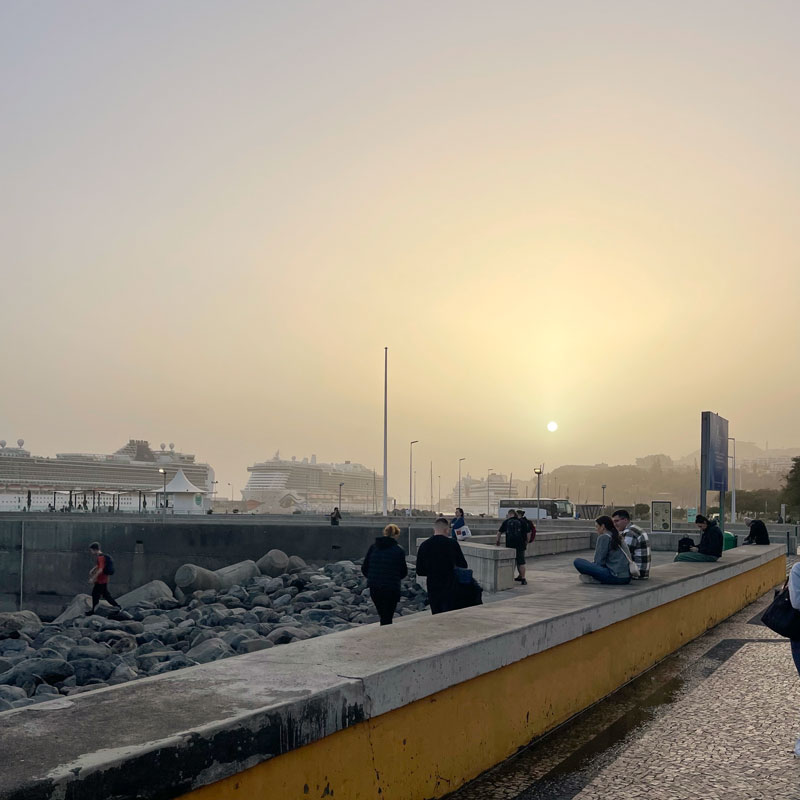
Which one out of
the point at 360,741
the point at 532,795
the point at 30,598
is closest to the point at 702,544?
the point at 532,795

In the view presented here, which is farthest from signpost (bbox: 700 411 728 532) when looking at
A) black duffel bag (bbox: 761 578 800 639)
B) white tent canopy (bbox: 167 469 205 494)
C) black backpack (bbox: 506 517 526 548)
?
white tent canopy (bbox: 167 469 205 494)

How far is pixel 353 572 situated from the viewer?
85.1ft

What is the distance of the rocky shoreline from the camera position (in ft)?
45.9

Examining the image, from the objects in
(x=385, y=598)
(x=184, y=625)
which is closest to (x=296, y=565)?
(x=184, y=625)

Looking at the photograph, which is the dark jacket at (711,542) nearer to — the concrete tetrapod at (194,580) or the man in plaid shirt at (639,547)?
the man in plaid shirt at (639,547)

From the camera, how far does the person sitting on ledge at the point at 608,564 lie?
9703mm

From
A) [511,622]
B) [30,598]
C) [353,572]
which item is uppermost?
[511,622]

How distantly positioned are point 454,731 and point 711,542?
10331 mm

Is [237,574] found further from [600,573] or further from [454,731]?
[454,731]

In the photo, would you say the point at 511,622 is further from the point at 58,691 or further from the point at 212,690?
the point at 58,691

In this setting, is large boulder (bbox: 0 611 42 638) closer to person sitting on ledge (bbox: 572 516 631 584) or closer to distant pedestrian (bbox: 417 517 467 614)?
distant pedestrian (bbox: 417 517 467 614)

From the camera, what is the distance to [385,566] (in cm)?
1117

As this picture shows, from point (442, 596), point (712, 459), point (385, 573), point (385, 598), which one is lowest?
point (385, 598)

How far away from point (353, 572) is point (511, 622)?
1994 centimetres
